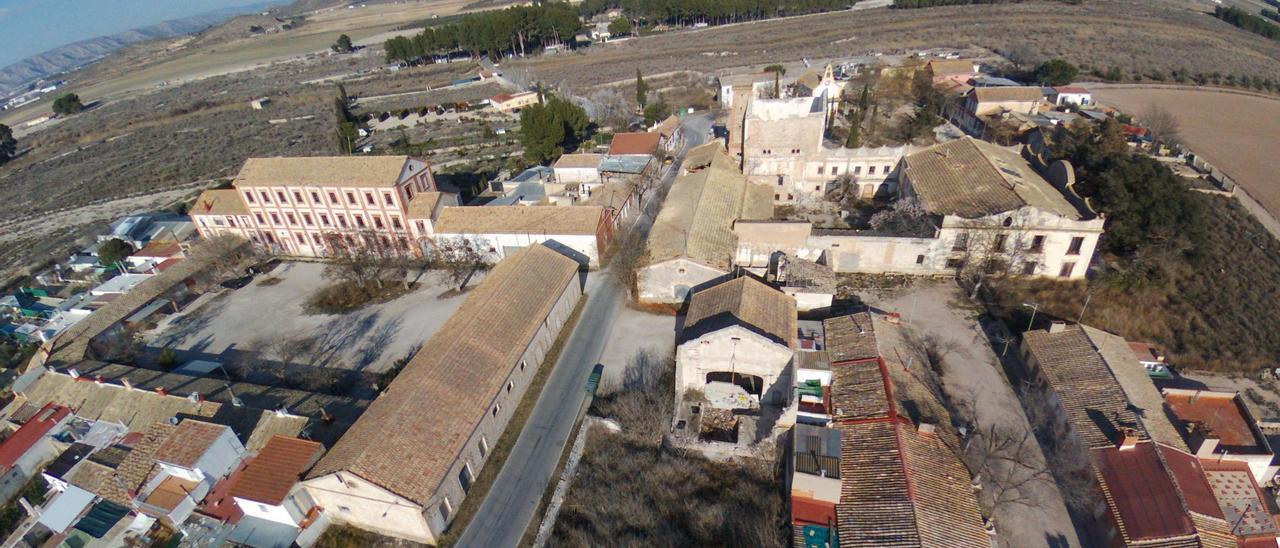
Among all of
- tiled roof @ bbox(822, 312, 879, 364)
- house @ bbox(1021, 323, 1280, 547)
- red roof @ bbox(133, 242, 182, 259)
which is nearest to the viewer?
house @ bbox(1021, 323, 1280, 547)

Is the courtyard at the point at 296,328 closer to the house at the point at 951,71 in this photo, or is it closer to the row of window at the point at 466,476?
the row of window at the point at 466,476

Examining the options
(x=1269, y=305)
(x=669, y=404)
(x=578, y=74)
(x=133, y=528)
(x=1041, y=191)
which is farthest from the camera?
(x=578, y=74)

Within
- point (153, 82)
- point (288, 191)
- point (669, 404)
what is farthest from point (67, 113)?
point (669, 404)

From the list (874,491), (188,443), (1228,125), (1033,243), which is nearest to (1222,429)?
(1033,243)

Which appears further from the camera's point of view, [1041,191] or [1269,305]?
[1041,191]

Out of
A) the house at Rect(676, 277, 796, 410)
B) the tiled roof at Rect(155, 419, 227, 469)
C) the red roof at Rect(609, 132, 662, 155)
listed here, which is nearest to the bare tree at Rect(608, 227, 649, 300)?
the house at Rect(676, 277, 796, 410)

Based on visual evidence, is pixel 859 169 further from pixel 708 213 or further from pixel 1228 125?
pixel 1228 125

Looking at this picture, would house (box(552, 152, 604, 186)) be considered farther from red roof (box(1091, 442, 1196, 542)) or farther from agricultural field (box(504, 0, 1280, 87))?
agricultural field (box(504, 0, 1280, 87))

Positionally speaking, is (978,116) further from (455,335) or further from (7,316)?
(7,316)
